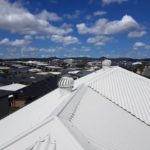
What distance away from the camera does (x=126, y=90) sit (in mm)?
14305

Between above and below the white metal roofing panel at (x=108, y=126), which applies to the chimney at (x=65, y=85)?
above

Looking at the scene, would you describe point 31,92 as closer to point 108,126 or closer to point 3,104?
point 3,104

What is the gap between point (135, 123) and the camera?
412 inches

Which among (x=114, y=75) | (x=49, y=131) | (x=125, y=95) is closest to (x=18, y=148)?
(x=49, y=131)

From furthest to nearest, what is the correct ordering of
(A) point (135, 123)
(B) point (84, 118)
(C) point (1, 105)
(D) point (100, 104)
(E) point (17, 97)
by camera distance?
(E) point (17, 97), (C) point (1, 105), (D) point (100, 104), (A) point (135, 123), (B) point (84, 118)

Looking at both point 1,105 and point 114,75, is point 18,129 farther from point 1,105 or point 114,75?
point 1,105

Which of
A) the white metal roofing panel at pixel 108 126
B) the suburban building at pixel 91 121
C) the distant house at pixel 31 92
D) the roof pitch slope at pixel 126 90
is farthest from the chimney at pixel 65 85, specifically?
the distant house at pixel 31 92

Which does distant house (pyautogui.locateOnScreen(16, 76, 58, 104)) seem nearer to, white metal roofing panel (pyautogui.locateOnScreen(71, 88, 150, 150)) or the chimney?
the chimney

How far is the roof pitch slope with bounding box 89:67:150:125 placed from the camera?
11.8 metres

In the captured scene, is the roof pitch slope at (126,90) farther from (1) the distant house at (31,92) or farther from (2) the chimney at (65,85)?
(1) the distant house at (31,92)

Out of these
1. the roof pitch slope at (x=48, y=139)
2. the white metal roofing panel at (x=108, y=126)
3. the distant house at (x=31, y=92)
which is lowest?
the distant house at (x=31, y=92)

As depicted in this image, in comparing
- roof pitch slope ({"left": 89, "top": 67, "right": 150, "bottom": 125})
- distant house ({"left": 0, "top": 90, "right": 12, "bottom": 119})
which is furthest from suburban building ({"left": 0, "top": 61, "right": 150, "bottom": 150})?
distant house ({"left": 0, "top": 90, "right": 12, "bottom": 119})

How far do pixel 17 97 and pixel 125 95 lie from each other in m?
31.9

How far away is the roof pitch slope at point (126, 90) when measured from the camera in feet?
38.9
